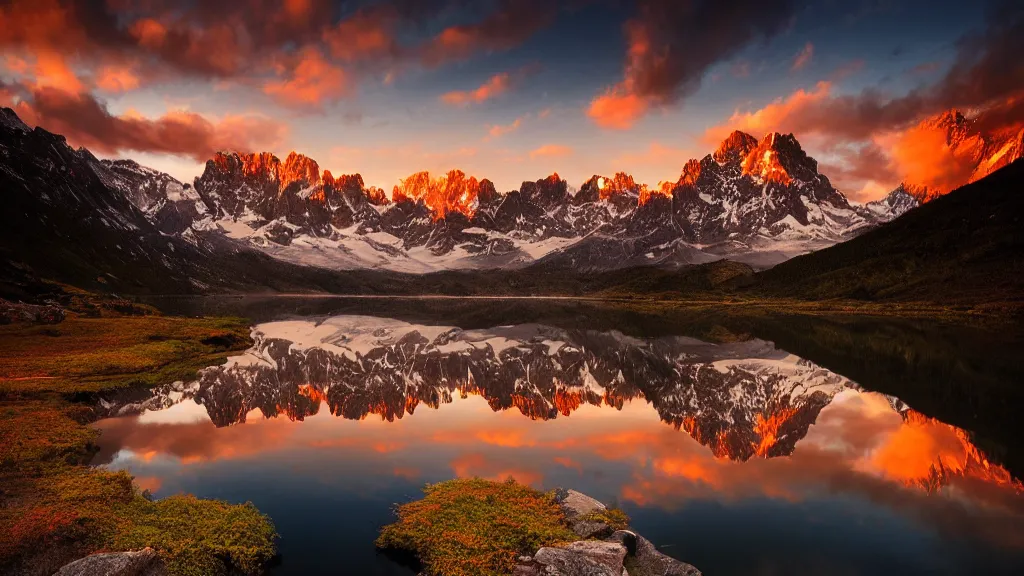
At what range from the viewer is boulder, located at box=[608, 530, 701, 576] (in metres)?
17.0

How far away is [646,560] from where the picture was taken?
17.5 metres

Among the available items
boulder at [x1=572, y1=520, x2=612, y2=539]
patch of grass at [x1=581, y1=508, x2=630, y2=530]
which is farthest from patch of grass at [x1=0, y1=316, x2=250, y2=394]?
patch of grass at [x1=581, y1=508, x2=630, y2=530]

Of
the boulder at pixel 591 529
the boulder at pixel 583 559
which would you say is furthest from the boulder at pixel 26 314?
the boulder at pixel 583 559

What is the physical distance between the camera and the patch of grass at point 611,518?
19.4 meters

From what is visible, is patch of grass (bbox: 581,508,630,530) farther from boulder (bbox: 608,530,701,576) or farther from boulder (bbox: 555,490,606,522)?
boulder (bbox: 608,530,701,576)

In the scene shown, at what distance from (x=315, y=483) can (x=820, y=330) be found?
379ft

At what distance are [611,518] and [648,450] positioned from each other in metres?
11.7

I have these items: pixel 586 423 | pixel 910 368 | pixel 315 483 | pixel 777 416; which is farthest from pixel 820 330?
pixel 315 483

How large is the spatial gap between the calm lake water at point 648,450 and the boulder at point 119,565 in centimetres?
346

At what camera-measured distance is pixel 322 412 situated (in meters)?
39.0

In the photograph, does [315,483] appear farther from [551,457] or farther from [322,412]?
[322,412]

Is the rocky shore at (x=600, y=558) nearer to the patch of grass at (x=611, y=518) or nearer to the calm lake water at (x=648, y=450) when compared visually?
the patch of grass at (x=611, y=518)

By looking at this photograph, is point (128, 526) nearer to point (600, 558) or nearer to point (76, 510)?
point (76, 510)

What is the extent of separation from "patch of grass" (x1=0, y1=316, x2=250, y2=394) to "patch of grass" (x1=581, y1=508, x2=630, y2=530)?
4035 cm
